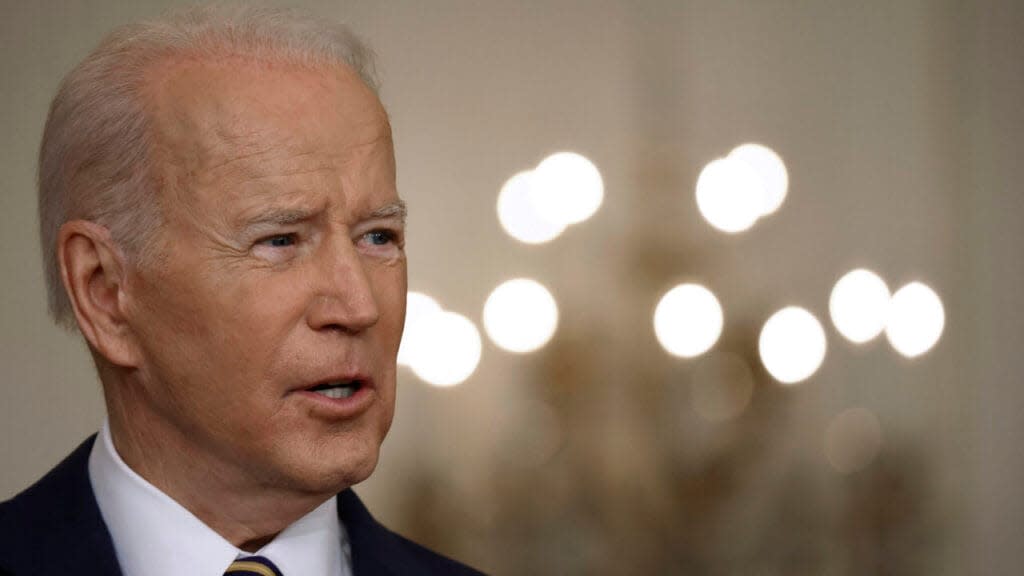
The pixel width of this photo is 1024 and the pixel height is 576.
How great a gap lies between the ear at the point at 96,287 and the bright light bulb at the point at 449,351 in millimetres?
1638

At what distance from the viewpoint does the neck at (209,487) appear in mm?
1479

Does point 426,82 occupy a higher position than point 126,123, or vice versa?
point 426,82

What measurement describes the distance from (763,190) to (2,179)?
66.5 inches

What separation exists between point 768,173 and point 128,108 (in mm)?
2092

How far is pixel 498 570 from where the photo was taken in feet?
10.4

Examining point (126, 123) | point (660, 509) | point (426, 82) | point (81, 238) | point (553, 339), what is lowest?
point (660, 509)

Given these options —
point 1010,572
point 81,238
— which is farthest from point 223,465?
point 1010,572

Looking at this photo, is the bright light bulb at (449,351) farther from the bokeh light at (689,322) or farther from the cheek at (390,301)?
the cheek at (390,301)

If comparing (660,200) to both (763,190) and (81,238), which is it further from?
(81,238)

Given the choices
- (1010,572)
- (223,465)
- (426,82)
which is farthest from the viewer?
(1010,572)

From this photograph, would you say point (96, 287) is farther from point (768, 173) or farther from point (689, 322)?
point (768, 173)

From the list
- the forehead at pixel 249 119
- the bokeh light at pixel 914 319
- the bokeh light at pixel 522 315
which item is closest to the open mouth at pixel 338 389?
the forehead at pixel 249 119

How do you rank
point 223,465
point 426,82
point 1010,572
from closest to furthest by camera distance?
point 223,465, point 426,82, point 1010,572

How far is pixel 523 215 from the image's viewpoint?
318 centimetres
